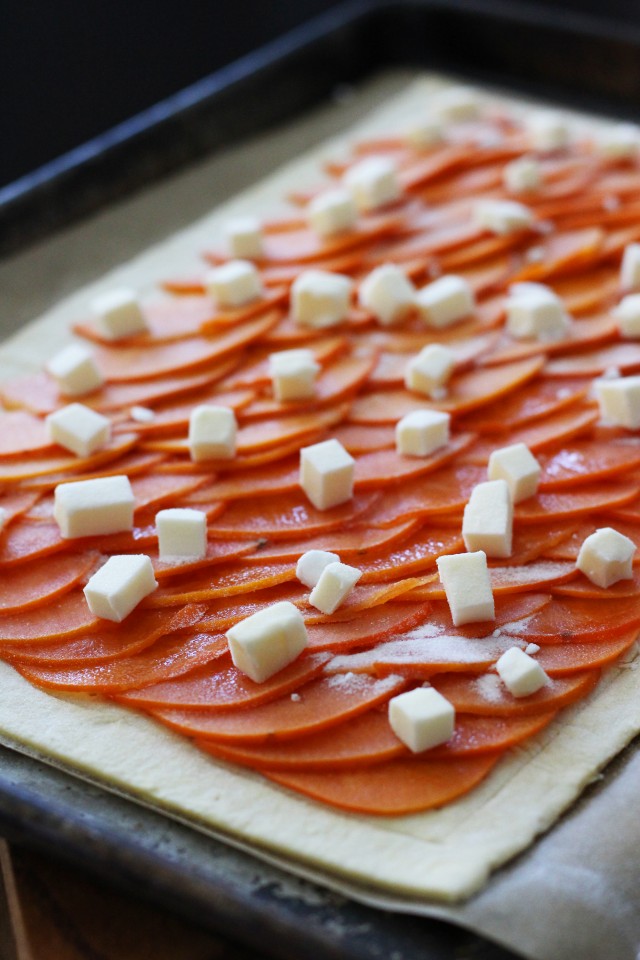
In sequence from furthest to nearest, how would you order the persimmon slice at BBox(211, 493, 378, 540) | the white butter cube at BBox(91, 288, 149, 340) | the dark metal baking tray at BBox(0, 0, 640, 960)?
the white butter cube at BBox(91, 288, 149, 340), the persimmon slice at BBox(211, 493, 378, 540), the dark metal baking tray at BBox(0, 0, 640, 960)

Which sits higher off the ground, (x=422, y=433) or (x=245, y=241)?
(x=245, y=241)

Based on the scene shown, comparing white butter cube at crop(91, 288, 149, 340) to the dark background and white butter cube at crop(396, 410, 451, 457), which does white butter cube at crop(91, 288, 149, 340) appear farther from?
the dark background

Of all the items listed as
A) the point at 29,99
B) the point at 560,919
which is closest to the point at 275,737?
the point at 560,919

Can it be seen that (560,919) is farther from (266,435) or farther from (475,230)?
(475,230)

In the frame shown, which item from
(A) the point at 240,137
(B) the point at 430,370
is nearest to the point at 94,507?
(B) the point at 430,370

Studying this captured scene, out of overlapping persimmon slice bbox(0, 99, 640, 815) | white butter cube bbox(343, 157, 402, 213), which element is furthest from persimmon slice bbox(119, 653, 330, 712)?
white butter cube bbox(343, 157, 402, 213)

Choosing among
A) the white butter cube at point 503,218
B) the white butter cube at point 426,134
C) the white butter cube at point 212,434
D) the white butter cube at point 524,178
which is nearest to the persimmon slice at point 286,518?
the white butter cube at point 212,434

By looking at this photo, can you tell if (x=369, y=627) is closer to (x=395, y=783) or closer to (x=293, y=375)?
(x=395, y=783)
